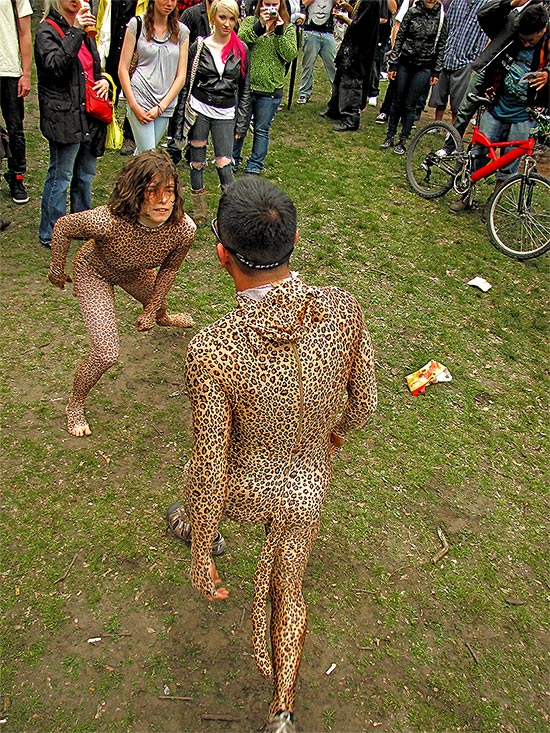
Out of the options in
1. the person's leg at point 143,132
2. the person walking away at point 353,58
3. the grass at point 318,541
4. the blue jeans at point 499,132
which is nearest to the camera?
the grass at point 318,541

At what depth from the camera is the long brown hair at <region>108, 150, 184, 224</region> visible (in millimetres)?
3514

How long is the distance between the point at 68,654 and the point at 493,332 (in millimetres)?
4571

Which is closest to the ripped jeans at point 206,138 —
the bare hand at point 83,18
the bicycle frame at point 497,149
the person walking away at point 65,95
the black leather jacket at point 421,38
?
the person walking away at point 65,95

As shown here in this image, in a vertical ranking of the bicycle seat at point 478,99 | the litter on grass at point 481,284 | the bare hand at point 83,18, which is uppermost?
the bare hand at point 83,18

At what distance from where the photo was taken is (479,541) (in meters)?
4.00

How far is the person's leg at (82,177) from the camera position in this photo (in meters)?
5.73

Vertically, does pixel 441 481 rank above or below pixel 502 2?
below

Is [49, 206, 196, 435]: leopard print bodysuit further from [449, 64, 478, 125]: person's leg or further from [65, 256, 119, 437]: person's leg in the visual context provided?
[449, 64, 478, 125]: person's leg

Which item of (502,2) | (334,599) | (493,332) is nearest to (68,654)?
(334,599)

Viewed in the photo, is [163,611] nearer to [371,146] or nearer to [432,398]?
[432,398]

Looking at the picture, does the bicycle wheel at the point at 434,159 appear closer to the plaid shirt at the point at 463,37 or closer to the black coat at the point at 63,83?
the plaid shirt at the point at 463,37

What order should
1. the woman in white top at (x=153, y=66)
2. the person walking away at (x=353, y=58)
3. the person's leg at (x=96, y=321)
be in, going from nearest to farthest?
the person's leg at (x=96, y=321) → the woman in white top at (x=153, y=66) → the person walking away at (x=353, y=58)

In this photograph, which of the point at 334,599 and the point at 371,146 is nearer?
the point at 334,599

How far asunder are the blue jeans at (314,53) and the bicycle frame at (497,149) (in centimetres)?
406
